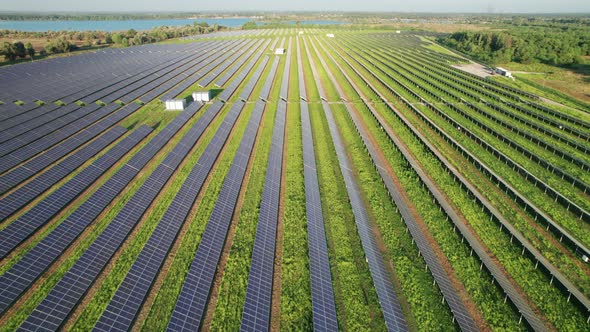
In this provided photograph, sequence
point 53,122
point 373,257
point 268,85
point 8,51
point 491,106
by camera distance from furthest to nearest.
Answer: point 8,51 < point 268,85 < point 491,106 < point 53,122 < point 373,257

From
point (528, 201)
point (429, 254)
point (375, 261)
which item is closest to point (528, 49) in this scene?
point (528, 201)

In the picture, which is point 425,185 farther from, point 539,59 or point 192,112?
point 539,59

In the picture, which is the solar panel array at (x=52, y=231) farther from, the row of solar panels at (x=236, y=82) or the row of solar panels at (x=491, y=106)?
the row of solar panels at (x=491, y=106)

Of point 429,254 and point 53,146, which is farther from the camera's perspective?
point 53,146

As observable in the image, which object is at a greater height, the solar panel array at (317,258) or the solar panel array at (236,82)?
the solar panel array at (236,82)

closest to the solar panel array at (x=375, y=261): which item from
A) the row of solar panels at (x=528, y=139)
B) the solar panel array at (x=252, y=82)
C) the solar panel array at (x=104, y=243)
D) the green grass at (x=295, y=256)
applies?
the green grass at (x=295, y=256)

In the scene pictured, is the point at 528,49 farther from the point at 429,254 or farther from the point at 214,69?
the point at 429,254
